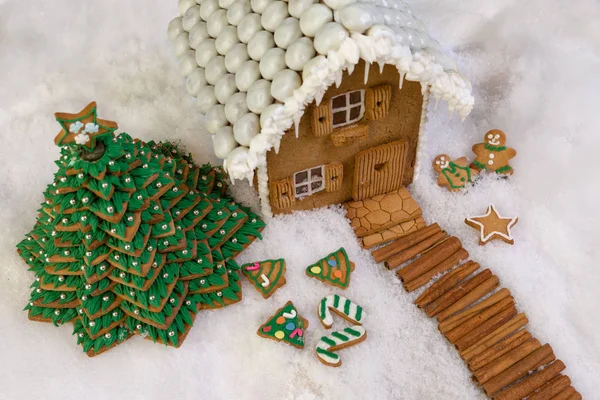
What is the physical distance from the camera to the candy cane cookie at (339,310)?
2.82 meters

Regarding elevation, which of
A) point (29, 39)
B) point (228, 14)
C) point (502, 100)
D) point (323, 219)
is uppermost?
point (29, 39)

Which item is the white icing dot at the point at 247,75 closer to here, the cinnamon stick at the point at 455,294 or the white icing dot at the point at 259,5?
the white icing dot at the point at 259,5

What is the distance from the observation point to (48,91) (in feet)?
12.1

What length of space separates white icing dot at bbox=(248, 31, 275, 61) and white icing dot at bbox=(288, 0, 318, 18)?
141mm

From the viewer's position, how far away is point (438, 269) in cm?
302

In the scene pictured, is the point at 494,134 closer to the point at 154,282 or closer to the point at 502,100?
the point at 502,100

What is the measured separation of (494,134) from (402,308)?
1.19m

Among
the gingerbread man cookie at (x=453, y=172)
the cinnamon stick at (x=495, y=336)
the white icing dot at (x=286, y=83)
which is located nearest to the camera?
the white icing dot at (x=286, y=83)

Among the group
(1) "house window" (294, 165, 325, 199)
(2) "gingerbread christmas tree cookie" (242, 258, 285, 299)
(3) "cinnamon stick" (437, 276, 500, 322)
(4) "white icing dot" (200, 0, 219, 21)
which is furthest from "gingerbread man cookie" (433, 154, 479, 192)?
(4) "white icing dot" (200, 0, 219, 21)

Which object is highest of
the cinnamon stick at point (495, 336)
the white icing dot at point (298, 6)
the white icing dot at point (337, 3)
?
the white icing dot at point (298, 6)

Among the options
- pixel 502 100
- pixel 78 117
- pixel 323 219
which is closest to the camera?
pixel 78 117

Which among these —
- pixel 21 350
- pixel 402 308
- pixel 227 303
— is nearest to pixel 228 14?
pixel 227 303

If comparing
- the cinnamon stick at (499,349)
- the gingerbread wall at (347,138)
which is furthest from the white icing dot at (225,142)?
the cinnamon stick at (499,349)

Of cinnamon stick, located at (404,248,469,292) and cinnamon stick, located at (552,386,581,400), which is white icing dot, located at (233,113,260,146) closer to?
cinnamon stick, located at (404,248,469,292)
